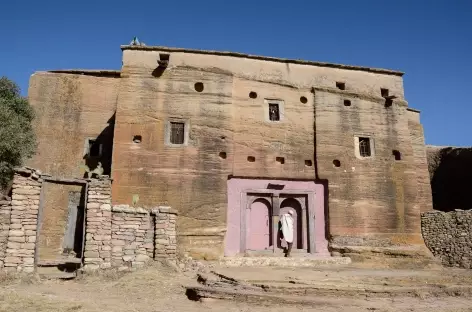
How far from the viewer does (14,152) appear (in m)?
15.9

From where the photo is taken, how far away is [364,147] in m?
18.9

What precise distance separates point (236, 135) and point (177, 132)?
262 cm

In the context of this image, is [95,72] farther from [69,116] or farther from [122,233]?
[122,233]

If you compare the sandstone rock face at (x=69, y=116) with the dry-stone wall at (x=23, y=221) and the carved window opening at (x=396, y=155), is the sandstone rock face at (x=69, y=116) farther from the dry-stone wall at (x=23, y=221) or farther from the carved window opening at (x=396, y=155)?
the carved window opening at (x=396, y=155)

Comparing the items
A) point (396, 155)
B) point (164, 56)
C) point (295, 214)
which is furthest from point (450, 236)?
point (164, 56)

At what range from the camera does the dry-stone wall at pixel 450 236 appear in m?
17.3

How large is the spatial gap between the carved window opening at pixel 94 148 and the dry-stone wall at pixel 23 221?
7.99 metres

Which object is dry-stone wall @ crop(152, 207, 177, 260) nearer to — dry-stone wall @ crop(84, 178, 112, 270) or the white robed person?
dry-stone wall @ crop(84, 178, 112, 270)

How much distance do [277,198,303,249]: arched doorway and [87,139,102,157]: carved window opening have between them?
9204 millimetres

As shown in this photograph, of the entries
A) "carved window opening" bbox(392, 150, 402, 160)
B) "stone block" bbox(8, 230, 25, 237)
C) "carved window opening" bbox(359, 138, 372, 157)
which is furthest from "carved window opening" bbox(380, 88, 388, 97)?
"stone block" bbox(8, 230, 25, 237)

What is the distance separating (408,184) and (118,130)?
1350 centimetres

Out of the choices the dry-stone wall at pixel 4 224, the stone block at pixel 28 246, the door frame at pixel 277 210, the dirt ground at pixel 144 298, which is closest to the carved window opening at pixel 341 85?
the door frame at pixel 277 210

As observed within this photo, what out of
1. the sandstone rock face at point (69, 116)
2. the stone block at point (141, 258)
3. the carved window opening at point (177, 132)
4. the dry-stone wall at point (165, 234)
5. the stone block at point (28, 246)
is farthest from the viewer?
the sandstone rock face at point (69, 116)

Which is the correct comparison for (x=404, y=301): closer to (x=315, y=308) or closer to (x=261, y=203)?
(x=315, y=308)
